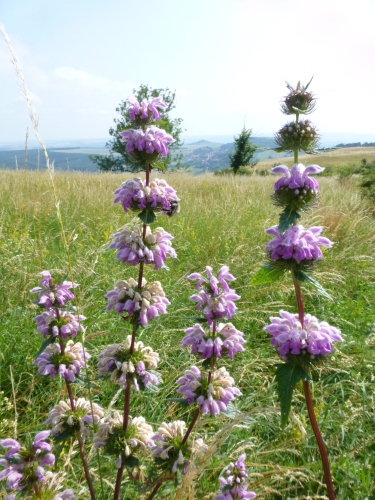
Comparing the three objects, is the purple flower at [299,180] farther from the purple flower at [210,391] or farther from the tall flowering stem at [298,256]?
the purple flower at [210,391]

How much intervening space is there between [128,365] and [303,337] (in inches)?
26.4

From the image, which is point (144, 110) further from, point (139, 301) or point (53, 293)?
point (53, 293)

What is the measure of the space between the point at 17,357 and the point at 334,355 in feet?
7.59

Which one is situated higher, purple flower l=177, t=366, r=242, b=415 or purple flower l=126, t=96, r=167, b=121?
purple flower l=126, t=96, r=167, b=121

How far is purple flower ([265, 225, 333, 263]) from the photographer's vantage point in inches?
53.7

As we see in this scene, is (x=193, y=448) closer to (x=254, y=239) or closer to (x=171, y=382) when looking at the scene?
(x=171, y=382)

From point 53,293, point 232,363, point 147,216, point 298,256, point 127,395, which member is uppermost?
point 147,216

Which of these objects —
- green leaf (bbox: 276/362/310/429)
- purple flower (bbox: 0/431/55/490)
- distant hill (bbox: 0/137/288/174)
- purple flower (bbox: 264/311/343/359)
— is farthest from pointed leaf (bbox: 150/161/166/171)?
purple flower (bbox: 0/431/55/490)

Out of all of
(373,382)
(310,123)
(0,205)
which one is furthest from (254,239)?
(0,205)

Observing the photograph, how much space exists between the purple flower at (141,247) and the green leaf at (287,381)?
1.87ft

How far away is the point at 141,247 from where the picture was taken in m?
1.46

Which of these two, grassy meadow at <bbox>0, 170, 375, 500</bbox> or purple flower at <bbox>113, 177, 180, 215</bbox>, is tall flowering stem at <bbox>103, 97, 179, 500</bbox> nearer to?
purple flower at <bbox>113, 177, 180, 215</bbox>

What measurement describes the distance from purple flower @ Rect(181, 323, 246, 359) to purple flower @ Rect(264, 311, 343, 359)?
16cm

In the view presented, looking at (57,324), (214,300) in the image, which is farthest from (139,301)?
(57,324)
